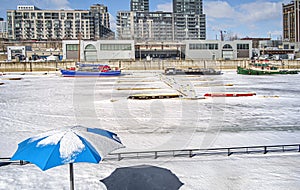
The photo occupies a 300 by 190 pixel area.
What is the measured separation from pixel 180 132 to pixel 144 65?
5845 centimetres

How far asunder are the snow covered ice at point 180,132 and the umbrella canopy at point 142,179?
0.22 metres

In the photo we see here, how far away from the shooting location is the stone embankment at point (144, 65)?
66312mm

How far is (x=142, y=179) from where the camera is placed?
7492 millimetres

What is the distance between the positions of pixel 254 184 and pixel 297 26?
141 metres

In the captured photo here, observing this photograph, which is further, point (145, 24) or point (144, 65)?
point (145, 24)

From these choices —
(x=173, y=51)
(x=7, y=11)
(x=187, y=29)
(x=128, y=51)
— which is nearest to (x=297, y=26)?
(x=187, y=29)

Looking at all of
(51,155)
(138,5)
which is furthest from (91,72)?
(138,5)

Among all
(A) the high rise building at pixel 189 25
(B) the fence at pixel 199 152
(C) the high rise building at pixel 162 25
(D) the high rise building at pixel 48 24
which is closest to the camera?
(B) the fence at pixel 199 152

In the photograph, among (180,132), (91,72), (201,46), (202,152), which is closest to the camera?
(202,152)

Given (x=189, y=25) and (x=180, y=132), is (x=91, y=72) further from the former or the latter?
(x=189, y=25)

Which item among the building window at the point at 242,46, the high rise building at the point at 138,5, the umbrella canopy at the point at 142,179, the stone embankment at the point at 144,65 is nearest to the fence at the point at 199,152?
the umbrella canopy at the point at 142,179

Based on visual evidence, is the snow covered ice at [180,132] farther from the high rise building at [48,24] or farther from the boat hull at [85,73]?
the high rise building at [48,24]

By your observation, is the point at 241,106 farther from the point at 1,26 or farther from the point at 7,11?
the point at 1,26

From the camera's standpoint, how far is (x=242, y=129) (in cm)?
1260
